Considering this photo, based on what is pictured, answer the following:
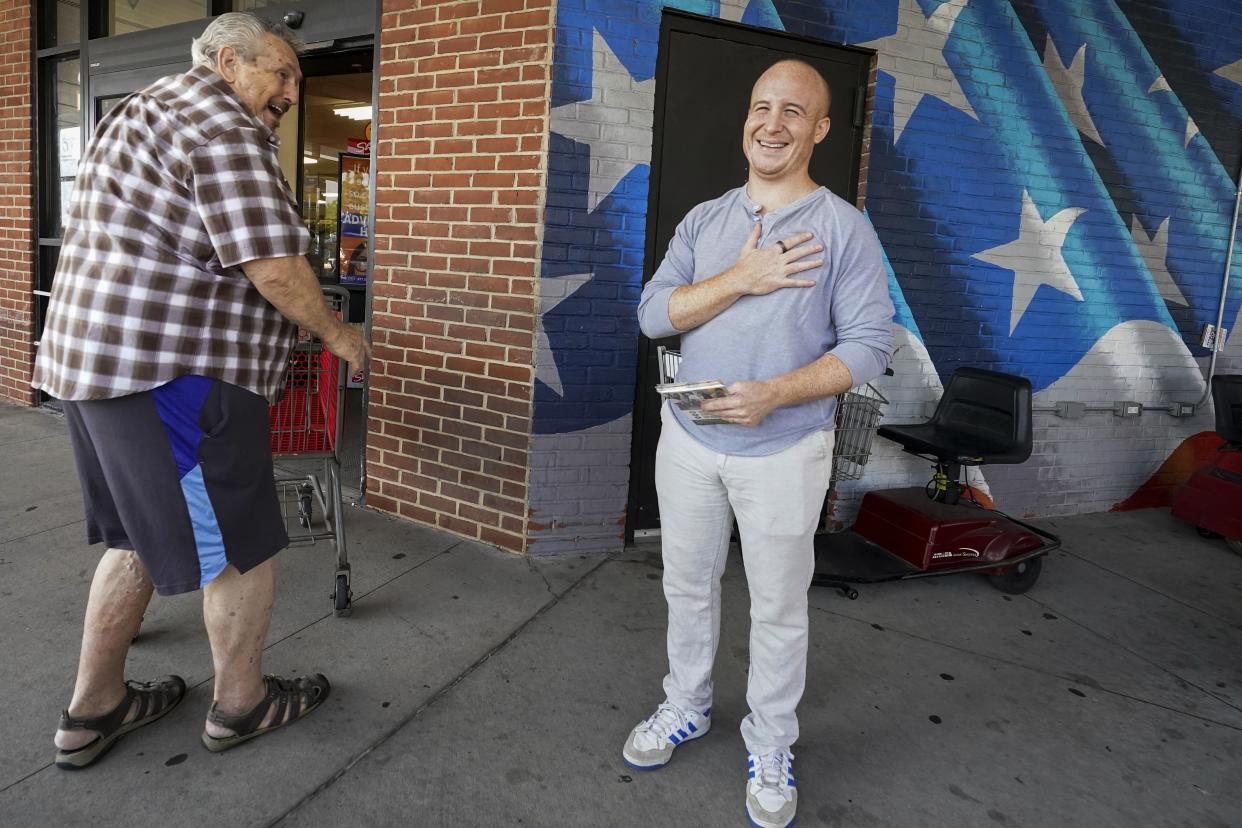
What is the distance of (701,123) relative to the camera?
400 cm

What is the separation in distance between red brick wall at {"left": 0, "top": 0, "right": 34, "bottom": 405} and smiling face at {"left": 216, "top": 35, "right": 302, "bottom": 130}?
5.31 metres

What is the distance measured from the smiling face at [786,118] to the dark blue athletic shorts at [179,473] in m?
1.51

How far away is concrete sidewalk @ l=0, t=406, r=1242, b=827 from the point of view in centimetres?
225

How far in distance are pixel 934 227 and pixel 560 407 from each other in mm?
2359

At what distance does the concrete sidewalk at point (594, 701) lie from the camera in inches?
88.4

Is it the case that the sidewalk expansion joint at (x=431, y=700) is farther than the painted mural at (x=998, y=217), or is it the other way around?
the painted mural at (x=998, y=217)

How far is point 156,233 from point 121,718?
1.41m

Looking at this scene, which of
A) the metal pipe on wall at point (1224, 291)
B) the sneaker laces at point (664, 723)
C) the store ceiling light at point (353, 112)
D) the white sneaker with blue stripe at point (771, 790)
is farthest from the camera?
the store ceiling light at point (353, 112)

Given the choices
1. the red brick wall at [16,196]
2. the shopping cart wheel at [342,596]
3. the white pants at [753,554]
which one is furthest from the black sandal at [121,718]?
the red brick wall at [16,196]

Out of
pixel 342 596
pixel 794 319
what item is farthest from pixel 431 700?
pixel 794 319

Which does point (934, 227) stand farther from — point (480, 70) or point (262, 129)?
point (262, 129)

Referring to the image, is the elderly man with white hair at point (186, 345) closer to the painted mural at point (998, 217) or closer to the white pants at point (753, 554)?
the white pants at point (753, 554)

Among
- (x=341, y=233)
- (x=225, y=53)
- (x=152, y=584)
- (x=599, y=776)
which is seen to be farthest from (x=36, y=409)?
(x=599, y=776)

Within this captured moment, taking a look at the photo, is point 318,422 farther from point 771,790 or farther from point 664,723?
point 771,790
